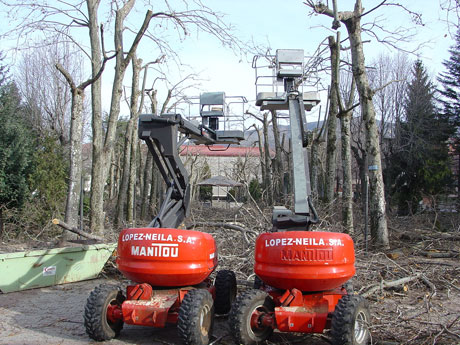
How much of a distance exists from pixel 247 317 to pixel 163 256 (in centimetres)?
129

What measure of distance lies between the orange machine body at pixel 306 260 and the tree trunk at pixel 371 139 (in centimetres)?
630

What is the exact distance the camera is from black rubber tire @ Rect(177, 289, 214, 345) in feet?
18.2

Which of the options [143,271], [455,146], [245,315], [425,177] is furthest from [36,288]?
[455,146]

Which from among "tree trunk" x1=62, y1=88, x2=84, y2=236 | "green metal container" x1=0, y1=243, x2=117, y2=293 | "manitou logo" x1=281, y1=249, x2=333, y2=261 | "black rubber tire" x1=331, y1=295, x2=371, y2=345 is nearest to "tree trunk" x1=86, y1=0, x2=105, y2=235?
"tree trunk" x1=62, y1=88, x2=84, y2=236

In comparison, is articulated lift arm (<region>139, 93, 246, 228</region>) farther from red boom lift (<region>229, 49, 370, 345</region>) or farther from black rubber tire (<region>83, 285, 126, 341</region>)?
red boom lift (<region>229, 49, 370, 345</region>)

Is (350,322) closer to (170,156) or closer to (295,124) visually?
(295,124)

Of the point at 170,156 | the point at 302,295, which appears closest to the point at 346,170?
the point at 170,156

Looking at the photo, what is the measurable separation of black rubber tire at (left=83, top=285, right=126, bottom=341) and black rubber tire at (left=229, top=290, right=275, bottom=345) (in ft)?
5.52

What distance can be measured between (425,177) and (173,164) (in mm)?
30864

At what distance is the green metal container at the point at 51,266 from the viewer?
8.75m

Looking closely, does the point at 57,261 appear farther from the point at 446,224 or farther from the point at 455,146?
the point at 455,146

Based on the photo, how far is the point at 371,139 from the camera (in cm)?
1235

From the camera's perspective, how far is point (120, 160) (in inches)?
1756

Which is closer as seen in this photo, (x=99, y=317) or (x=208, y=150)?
(x=99, y=317)
